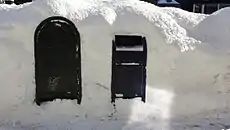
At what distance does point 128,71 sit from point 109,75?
27 centimetres

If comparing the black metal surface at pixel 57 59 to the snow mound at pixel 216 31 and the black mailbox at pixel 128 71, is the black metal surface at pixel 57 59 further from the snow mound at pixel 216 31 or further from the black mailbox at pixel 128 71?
the snow mound at pixel 216 31

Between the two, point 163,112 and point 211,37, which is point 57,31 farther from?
point 211,37

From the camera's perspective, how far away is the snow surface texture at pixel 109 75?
5.17 meters

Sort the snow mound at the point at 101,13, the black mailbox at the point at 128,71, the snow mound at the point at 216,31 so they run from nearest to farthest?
the black mailbox at the point at 128,71 < the snow mound at the point at 101,13 < the snow mound at the point at 216,31

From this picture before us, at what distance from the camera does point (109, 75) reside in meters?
5.27

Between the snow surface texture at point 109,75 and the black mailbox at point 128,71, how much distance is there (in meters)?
0.12

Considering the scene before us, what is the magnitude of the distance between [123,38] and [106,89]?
0.67m

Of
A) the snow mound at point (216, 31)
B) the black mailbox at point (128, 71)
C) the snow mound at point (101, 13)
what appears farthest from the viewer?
the snow mound at point (216, 31)

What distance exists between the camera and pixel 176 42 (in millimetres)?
5379

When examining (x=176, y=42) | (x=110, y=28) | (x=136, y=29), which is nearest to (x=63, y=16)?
(x=110, y=28)

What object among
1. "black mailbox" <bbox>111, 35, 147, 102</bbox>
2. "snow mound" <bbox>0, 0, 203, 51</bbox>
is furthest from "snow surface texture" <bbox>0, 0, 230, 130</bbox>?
"black mailbox" <bbox>111, 35, 147, 102</bbox>

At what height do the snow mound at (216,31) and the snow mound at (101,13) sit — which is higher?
the snow mound at (101,13)

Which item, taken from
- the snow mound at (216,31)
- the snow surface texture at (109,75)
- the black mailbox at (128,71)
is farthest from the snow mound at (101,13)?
the black mailbox at (128,71)

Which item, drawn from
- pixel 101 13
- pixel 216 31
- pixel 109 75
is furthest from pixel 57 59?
pixel 216 31
